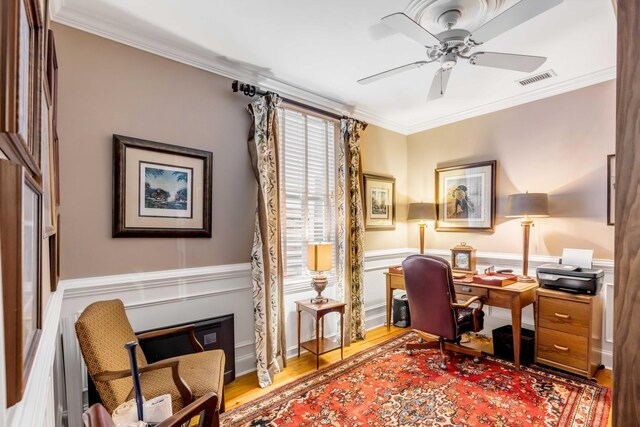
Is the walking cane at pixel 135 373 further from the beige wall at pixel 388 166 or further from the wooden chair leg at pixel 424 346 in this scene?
the beige wall at pixel 388 166

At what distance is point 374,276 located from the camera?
13.7 feet

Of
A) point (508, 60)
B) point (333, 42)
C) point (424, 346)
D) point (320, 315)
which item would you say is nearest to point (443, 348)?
point (424, 346)

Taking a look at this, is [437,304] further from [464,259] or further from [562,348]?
[562,348]

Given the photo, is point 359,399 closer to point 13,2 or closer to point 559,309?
point 559,309

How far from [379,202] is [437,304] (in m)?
1.64

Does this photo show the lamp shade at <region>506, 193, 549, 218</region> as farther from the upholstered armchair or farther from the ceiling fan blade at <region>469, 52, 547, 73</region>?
the upholstered armchair

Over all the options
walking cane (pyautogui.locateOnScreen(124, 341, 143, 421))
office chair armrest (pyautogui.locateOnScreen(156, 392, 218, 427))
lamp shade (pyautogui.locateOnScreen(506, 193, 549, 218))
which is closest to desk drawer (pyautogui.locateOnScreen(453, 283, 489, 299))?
lamp shade (pyautogui.locateOnScreen(506, 193, 549, 218))

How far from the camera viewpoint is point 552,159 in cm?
335

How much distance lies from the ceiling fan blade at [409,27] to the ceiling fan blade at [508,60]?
325mm

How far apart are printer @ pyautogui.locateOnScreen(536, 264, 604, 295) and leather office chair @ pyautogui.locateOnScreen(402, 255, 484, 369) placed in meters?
0.67

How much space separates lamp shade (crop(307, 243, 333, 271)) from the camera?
3.04m

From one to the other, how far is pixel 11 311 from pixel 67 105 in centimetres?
207

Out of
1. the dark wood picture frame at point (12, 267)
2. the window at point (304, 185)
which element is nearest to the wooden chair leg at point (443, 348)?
the window at point (304, 185)

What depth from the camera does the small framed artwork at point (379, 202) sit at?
406 centimetres
